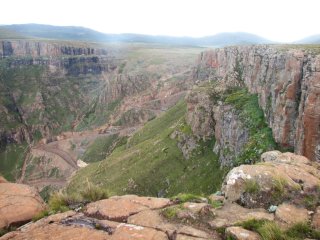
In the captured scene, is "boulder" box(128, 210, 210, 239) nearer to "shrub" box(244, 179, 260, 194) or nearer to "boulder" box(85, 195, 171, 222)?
"boulder" box(85, 195, 171, 222)

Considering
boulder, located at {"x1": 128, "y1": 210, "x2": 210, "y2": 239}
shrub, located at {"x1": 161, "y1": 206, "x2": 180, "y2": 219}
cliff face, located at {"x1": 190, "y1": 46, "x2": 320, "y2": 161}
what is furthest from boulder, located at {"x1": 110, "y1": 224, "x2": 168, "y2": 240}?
cliff face, located at {"x1": 190, "y1": 46, "x2": 320, "y2": 161}

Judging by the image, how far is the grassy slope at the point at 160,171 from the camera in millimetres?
69938

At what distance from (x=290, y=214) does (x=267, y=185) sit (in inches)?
75.0

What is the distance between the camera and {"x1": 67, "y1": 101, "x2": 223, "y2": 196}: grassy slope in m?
69.9

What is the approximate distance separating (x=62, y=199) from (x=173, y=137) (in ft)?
257

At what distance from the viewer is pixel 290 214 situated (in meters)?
14.1

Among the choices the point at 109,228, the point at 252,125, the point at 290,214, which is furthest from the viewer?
the point at 252,125

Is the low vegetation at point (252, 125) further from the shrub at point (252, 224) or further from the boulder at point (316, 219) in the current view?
the shrub at point (252, 224)

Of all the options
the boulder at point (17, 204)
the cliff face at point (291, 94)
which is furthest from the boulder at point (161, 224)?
the cliff face at point (291, 94)

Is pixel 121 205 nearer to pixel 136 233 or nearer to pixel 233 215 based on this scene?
pixel 136 233

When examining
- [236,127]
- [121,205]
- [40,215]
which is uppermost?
[121,205]

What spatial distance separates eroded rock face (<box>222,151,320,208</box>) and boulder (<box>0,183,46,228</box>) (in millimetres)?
9006

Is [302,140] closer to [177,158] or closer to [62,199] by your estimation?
[62,199]

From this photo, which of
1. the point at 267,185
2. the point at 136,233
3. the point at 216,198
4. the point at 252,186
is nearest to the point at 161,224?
the point at 136,233
